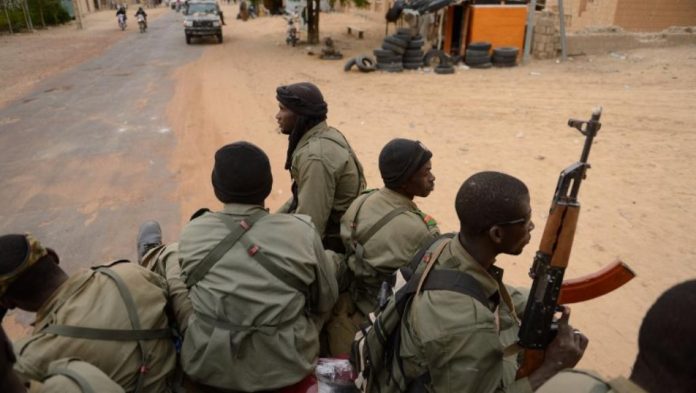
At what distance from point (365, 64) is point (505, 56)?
181 inches

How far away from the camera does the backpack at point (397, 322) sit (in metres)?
1.86

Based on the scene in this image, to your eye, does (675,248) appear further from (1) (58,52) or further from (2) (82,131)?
(1) (58,52)

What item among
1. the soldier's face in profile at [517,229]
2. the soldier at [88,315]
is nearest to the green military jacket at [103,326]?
the soldier at [88,315]

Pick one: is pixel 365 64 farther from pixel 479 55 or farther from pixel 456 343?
pixel 456 343

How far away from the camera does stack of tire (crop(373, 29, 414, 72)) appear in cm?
1496

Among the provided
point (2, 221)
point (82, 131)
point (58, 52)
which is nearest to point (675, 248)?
point (2, 221)

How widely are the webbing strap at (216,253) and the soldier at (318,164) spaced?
1018 millimetres

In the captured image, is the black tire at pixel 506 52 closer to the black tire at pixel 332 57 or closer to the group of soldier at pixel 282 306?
the black tire at pixel 332 57

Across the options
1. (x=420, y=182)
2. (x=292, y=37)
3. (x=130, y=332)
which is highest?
(x=420, y=182)

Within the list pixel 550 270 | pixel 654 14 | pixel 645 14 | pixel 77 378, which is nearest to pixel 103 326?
pixel 77 378

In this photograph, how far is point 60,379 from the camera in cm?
165

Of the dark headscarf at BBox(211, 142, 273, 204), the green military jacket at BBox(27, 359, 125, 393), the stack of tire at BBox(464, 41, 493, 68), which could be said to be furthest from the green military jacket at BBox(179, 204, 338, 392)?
the stack of tire at BBox(464, 41, 493, 68)

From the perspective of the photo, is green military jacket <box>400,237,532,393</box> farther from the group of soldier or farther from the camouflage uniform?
the camouflage uniform

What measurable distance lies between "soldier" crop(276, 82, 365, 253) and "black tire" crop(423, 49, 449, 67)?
12.5 m
